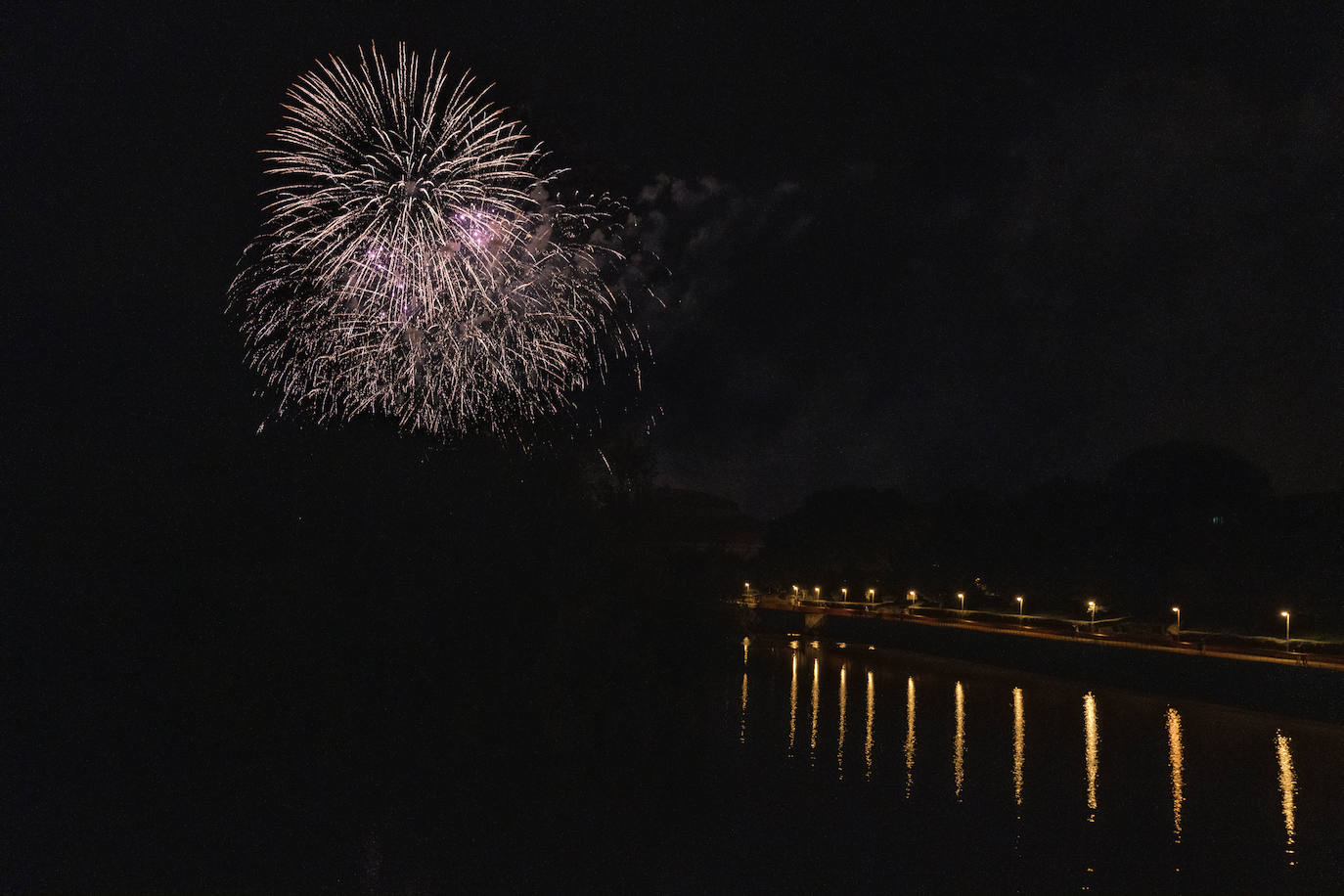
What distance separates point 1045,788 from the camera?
19594mm

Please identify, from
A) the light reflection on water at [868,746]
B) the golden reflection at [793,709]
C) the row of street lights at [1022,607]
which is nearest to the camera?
the light reflection on water at [868,746]

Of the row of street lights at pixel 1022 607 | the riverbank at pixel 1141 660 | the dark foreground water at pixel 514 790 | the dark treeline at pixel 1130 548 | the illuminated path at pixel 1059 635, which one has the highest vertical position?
the dark treeline at pixel 1130 548

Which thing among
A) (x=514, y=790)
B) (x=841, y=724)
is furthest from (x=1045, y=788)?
(x=514, y=790)

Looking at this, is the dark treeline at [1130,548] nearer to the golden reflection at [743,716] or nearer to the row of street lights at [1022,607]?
the row of street lights at [1022,607]

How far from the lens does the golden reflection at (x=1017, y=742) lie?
781 inches

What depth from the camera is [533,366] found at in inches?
747

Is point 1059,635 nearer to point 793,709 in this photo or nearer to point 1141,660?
point 1141,660

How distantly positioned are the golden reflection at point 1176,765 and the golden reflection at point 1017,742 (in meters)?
2.55

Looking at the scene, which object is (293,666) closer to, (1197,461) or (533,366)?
(533,366)

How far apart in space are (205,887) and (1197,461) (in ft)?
215

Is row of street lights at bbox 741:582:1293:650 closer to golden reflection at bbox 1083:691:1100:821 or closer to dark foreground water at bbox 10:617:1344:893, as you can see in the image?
dark foreground water at bbox 10:617:1344:893

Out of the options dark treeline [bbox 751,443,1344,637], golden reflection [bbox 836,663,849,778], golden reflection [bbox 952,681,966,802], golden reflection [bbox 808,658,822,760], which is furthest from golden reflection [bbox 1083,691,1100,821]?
dark treeline [bbox 751,443,1344,637]

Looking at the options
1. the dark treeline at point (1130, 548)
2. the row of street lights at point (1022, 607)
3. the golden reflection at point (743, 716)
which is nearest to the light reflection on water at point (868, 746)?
the golden reflection at point (743, 716)

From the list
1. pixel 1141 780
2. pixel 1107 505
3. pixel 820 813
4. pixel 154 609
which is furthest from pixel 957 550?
pixel 154 609
